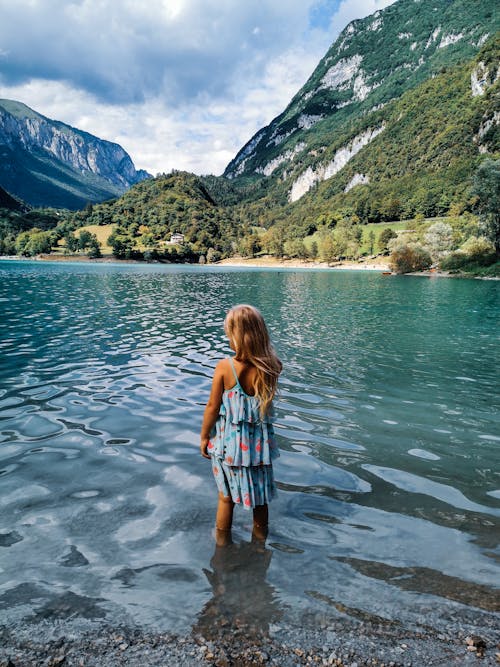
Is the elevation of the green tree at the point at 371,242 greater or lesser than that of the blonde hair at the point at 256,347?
Result: greater

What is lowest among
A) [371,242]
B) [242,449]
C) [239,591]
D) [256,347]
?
[239,591]

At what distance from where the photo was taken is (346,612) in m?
3.94

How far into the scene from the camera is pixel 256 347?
453 centimetres

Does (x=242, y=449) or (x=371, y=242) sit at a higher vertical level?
(x=371, y=242)

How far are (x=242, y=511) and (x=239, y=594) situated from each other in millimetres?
1688

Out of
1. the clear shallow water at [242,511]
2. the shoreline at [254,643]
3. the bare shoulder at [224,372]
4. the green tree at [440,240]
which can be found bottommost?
the clear shallow water at [242,511]

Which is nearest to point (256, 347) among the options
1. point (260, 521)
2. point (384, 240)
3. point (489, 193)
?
point (260, 521)

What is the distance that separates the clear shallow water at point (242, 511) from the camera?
420 cm

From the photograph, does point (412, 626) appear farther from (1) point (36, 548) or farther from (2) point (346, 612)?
(1) point (36, 548)

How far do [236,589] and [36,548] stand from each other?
8.27 ft

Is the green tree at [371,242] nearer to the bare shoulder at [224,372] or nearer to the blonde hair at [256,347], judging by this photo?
the blonde hair at [256,347]

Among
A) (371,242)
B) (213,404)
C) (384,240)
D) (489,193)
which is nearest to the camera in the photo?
(213,404)

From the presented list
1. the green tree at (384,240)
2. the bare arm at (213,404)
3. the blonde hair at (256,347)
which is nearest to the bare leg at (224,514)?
the bare arm at (213,404)

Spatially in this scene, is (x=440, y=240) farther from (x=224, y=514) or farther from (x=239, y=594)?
(x=239, y=594)
